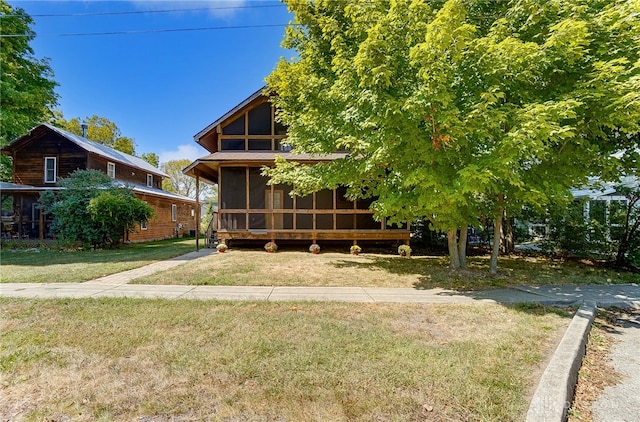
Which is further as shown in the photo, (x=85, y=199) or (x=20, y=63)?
(x=20, y=63)

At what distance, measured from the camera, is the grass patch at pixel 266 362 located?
244cm

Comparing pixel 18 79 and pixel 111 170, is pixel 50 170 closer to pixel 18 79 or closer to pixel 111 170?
pixel 111 170

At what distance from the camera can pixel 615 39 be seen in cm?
607

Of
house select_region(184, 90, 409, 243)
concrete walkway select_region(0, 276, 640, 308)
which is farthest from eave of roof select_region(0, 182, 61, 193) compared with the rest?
concrete walkway select_region(0, 276, 640, 308)

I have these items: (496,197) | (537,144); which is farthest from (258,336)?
(496,197)

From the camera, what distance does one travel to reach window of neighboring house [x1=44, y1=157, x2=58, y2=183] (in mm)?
18328

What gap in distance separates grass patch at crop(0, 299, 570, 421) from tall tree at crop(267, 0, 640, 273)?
108 inches

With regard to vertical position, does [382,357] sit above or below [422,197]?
below

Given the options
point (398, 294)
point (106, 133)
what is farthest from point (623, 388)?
point (106, 133)

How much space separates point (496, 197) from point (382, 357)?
6.39 meters

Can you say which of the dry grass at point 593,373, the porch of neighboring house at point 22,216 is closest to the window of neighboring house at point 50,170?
the porch of neighboring house at point 22,216

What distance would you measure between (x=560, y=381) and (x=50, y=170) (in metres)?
24.7

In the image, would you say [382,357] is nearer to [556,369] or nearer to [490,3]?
[556,369]

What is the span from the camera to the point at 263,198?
1330 cm
